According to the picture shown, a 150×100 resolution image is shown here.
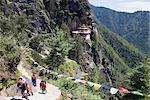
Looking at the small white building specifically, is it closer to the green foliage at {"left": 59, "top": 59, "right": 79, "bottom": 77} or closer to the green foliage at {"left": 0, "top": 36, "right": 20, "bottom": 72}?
the green foliage at {"left": 59, "top": 59, "right": 79, "bottom": 77}

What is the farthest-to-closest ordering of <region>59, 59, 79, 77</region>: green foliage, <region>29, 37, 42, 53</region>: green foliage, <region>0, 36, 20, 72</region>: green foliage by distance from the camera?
1. <region>29, 37, 42, 53</region>: green foliage
2. <region>59, 59, 79, 77</region>: green foliage
3. <region>0, 36, 20, 72</region>: green foliage

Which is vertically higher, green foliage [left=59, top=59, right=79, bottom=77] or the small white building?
green foliage [left=59, top=59, right=79, bottom=77]

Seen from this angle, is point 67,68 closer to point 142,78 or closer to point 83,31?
point 142,78

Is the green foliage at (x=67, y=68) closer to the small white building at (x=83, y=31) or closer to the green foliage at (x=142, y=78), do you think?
the green foliage at (x=142, y=78)

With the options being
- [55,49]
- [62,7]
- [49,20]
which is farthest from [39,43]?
[62,7]

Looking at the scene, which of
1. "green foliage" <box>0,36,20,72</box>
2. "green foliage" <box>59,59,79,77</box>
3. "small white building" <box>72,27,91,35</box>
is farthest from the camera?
"small white building" <box>72,27,91,35</box>

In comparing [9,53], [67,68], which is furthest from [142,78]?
[9,53]

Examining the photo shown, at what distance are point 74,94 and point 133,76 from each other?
23.6m

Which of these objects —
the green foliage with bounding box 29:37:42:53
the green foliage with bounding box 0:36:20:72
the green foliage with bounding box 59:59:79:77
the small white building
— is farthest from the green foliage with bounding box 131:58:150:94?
the small white building

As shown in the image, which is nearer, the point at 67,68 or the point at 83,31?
the point at 67,68

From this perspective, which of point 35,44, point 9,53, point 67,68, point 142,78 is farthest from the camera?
point 35,44

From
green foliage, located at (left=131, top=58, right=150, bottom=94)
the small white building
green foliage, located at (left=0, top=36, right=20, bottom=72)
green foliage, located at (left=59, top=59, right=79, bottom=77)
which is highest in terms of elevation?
green foliage, located at (left=0, top=36, right=20, bottom=72)

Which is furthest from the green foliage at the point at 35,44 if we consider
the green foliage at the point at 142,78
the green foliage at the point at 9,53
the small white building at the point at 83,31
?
the small white building at the point at 83,31

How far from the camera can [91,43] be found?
14238 cm
